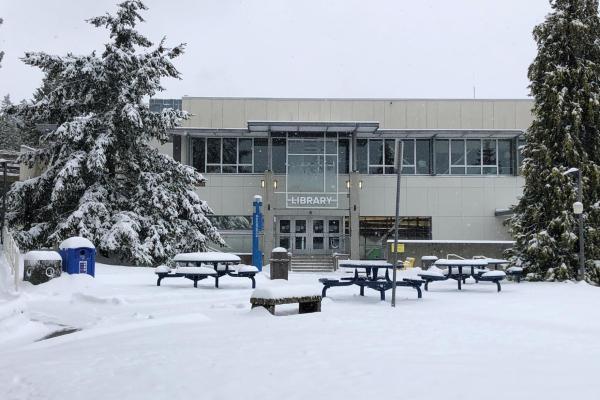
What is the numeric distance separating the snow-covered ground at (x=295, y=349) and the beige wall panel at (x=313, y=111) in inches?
911

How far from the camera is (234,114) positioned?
3466 centimetres

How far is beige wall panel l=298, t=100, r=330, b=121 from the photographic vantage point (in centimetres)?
3531

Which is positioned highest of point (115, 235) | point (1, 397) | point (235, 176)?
point (235, 176)

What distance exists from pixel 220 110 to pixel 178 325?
2657 cm

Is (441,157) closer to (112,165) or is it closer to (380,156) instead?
(380,156)


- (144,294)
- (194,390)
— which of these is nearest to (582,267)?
(144,294)

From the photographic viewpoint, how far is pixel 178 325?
9.12 metres

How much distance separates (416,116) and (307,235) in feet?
30.7

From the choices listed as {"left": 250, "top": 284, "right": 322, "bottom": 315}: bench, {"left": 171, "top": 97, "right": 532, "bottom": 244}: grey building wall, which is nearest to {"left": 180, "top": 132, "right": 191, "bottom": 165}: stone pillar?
{"left": 171, "top": 97, "right": 532, "bottom": 244}: grey building wall

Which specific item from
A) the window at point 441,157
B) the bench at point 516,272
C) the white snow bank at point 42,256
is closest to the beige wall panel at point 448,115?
the window at point 441,157

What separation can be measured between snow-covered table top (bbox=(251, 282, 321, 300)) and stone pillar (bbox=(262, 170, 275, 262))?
22.2 meters

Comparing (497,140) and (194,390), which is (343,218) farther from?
(194,390)

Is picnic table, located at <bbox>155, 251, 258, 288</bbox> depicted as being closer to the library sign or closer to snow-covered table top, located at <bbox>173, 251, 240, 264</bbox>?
snow-covered table top, located at <bbox>173, 251, 240, 264</bbox>

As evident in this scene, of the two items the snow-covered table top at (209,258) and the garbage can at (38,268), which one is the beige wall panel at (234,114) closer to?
the snow-covered table top at (209,258)
